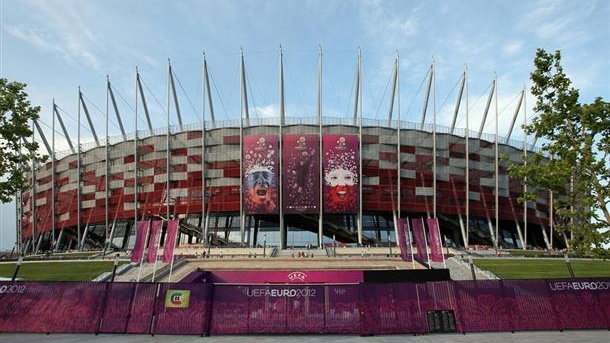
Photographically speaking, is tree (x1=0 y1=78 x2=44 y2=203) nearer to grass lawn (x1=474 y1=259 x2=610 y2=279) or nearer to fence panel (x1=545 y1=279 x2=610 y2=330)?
fence panel (x1=545 y1=279 x2=610 y2=330)

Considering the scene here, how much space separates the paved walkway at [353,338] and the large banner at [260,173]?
65567mm

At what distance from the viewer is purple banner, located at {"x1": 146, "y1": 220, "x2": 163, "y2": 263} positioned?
38.4m

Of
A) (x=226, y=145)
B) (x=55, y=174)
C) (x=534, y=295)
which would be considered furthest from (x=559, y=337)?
(x=55, y=174)

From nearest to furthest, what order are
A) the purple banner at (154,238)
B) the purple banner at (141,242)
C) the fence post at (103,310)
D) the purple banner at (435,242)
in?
the fence post at (103,310), the purple banner at (154,238), the purple banner at (141,242), the purple banner at (435,242)

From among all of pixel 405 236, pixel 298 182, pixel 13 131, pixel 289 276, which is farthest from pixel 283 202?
pixel 13 131

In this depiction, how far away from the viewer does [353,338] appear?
20656mm

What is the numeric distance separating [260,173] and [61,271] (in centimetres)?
4075

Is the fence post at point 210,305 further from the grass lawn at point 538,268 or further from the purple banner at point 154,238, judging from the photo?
the grass lawn at point 538,268

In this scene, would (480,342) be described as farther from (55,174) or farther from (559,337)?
(55,174)

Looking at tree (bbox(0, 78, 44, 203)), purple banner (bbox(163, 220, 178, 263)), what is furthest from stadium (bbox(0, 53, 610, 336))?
tree (bbox(0, 78, 44, 203))

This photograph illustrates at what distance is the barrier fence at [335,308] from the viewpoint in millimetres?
21578

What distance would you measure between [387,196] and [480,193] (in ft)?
60.0

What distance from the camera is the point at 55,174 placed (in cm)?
10875

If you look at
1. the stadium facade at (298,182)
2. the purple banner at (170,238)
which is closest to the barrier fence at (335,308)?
the purple banner at (170,238)
